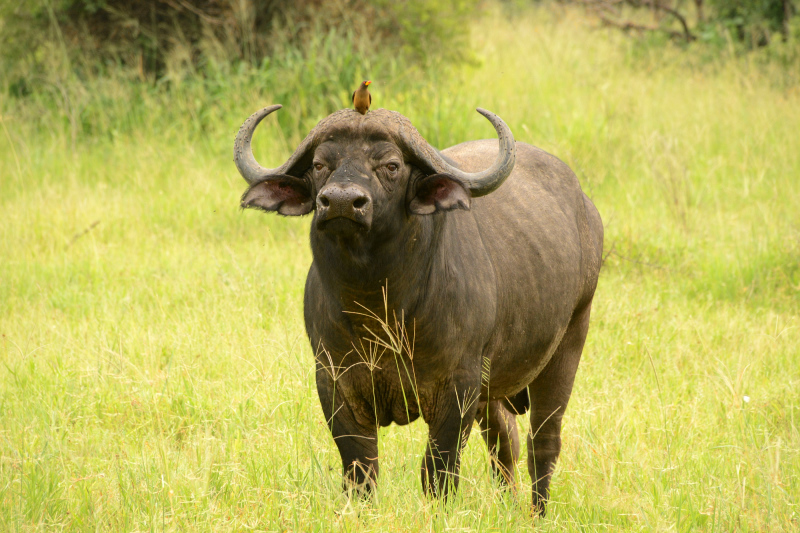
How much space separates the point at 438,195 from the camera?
10.8 ft

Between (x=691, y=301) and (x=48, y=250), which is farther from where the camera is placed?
(x=48, y=250)

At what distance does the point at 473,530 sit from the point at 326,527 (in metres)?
0.57

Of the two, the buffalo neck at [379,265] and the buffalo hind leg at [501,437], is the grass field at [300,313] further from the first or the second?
the buffalo neck at [379,265]

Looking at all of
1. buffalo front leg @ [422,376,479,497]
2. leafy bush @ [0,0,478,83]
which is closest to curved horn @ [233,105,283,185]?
buffalo front leg @ [422,376,479,497]

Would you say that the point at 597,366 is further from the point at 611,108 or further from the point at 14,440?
the point at 611,108

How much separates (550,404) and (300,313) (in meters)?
2.16

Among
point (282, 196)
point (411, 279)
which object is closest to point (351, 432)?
point (411, 279)

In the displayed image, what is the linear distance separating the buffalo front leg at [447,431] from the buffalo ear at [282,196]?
0.93 meters

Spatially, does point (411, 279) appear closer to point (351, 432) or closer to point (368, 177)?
point (368, 177)

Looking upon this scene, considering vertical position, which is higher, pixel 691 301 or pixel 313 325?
pixel 313 325

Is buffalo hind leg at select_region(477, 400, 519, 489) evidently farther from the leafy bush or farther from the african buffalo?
the leafy bush

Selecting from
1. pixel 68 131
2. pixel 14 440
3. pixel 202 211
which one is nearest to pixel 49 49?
pixel 68 131

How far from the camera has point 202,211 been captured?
796 cm

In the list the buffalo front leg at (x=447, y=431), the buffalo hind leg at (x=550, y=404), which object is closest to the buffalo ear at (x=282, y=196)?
the buffalo front leg at (x=447, y=431)
